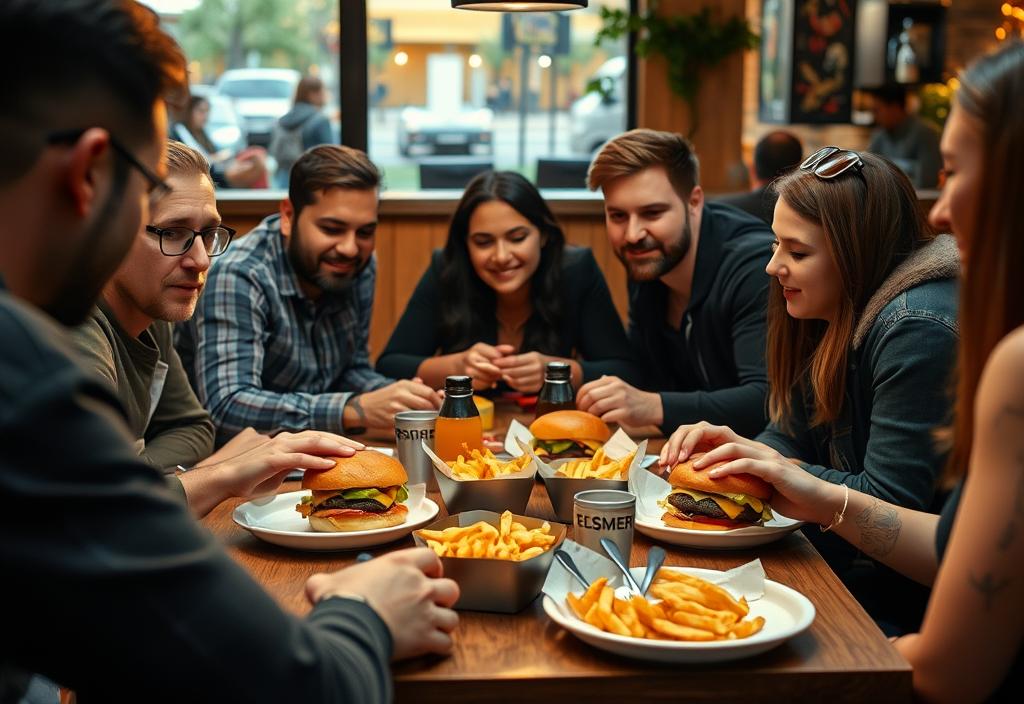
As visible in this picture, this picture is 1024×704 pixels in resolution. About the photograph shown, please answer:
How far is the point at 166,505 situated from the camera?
36.5 inches

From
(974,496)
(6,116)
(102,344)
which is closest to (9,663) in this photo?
(6,116)

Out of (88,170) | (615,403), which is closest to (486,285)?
(615,403)

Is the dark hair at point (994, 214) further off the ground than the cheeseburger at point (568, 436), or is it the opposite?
the dark hair at point (994, 214)

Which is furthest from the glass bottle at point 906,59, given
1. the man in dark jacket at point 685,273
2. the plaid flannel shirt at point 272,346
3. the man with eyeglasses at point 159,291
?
the man with eyeglasses at point 159,291

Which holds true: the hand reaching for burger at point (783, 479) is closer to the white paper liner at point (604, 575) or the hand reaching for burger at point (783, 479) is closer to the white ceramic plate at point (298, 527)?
the white paper liner at point (604, 575)

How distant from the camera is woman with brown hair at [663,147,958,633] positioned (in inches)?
76.4

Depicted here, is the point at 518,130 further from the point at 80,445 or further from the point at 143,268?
the point at 80,445

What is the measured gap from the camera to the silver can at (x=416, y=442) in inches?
85.7

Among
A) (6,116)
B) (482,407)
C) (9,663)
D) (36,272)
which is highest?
(6,116)

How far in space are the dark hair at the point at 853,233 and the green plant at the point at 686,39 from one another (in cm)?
358

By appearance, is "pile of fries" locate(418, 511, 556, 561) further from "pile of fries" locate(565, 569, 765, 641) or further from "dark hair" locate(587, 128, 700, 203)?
"dark hair" locate(587, 128, 700, 203)

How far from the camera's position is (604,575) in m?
1.55

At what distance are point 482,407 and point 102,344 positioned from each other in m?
0.89

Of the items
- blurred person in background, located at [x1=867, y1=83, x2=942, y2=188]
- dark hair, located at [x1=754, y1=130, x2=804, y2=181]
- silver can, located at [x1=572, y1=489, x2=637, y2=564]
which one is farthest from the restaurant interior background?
silver can, located at [x1=572, y1=489, x2=637, y2=564]
